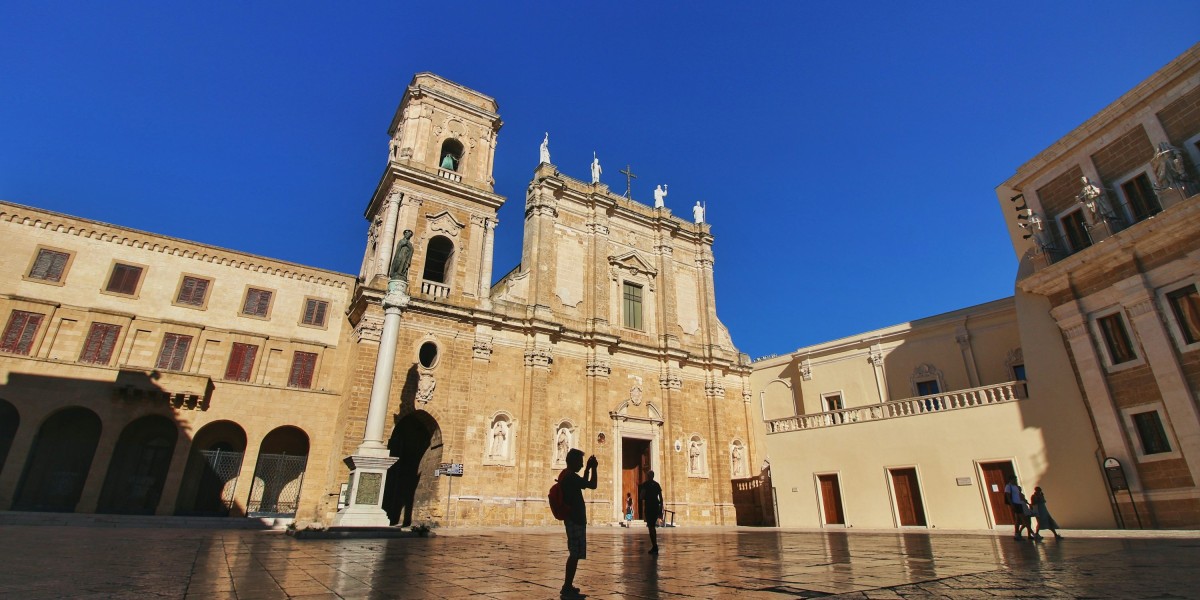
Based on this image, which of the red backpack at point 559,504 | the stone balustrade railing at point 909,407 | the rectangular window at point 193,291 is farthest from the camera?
the rectangular window at point 193,291

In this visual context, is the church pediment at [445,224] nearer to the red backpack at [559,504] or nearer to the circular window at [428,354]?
the circular window at [428,354]

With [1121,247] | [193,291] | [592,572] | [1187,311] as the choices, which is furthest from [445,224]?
[1187,311]

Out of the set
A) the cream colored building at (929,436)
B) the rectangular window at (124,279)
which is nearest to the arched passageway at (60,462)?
the rectangular window at (124,279)

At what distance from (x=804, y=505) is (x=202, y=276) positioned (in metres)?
23.9

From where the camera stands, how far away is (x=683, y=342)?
2588 centimetres

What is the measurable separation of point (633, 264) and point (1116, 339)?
16.8 m

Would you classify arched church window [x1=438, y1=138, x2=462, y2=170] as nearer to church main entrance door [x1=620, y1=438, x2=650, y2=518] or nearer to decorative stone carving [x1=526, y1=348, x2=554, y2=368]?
decorative stone carving [x1=526, y1=348, x2=554, y2=368]

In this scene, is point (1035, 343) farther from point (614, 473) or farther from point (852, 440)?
point (614, 473)

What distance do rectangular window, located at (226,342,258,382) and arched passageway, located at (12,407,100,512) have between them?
396 cm

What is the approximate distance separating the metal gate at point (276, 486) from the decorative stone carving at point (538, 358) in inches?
352

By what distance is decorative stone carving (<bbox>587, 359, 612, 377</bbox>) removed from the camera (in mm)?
22297

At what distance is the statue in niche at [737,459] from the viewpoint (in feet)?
81.0

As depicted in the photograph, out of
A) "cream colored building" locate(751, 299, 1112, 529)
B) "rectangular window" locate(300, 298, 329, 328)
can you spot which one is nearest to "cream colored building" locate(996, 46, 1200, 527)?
"cream colored building" locate(751, 299, 1112, 529)

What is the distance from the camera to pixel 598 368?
73.6 ft
